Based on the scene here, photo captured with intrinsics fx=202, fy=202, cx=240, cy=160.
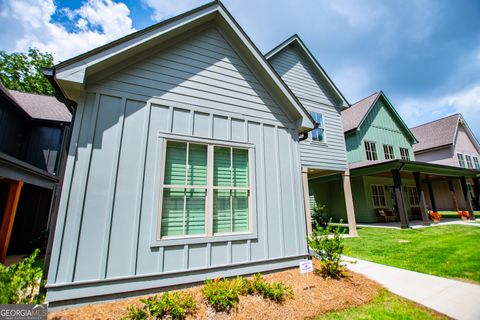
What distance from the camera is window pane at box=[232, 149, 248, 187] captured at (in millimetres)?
4712

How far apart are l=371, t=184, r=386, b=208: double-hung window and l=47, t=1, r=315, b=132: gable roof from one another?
39.4ft

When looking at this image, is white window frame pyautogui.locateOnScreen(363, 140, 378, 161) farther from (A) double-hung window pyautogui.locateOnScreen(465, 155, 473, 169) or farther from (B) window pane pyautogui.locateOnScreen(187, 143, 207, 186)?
(A) double-hung window pyautogui.locateOnScreen(465, 155, 473, 169)

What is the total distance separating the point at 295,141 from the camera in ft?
18.3

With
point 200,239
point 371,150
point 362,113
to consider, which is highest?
point 362,113

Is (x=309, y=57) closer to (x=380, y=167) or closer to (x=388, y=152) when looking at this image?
(x=380, y=167)

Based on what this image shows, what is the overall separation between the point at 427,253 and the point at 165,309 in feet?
25.4

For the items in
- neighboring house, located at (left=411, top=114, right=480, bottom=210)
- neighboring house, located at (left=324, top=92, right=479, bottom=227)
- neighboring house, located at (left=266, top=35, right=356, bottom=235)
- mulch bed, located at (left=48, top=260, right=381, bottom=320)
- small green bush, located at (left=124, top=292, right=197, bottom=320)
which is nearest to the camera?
small green bush, located at (left=124, top=292, right=197, bottom=320)

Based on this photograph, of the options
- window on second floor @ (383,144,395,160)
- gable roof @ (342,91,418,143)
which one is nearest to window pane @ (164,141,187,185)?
gable roof @ (342,91,418,143)

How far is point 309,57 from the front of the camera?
1095 centimetres

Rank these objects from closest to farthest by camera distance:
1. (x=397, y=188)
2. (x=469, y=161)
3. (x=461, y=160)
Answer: (x=397, y=188)
(x=461, y=160)
(x=469, y=161)

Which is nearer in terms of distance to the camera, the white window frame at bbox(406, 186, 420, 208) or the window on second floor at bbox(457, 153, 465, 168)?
the white window frame at bbox(406, 186, 420, 208)

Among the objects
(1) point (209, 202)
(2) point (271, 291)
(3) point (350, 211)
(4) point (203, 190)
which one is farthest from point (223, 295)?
(3) point (350, 211)

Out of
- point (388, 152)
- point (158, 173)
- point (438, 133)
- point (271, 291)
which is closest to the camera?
point (271, 291)

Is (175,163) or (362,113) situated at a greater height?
(362,113)
